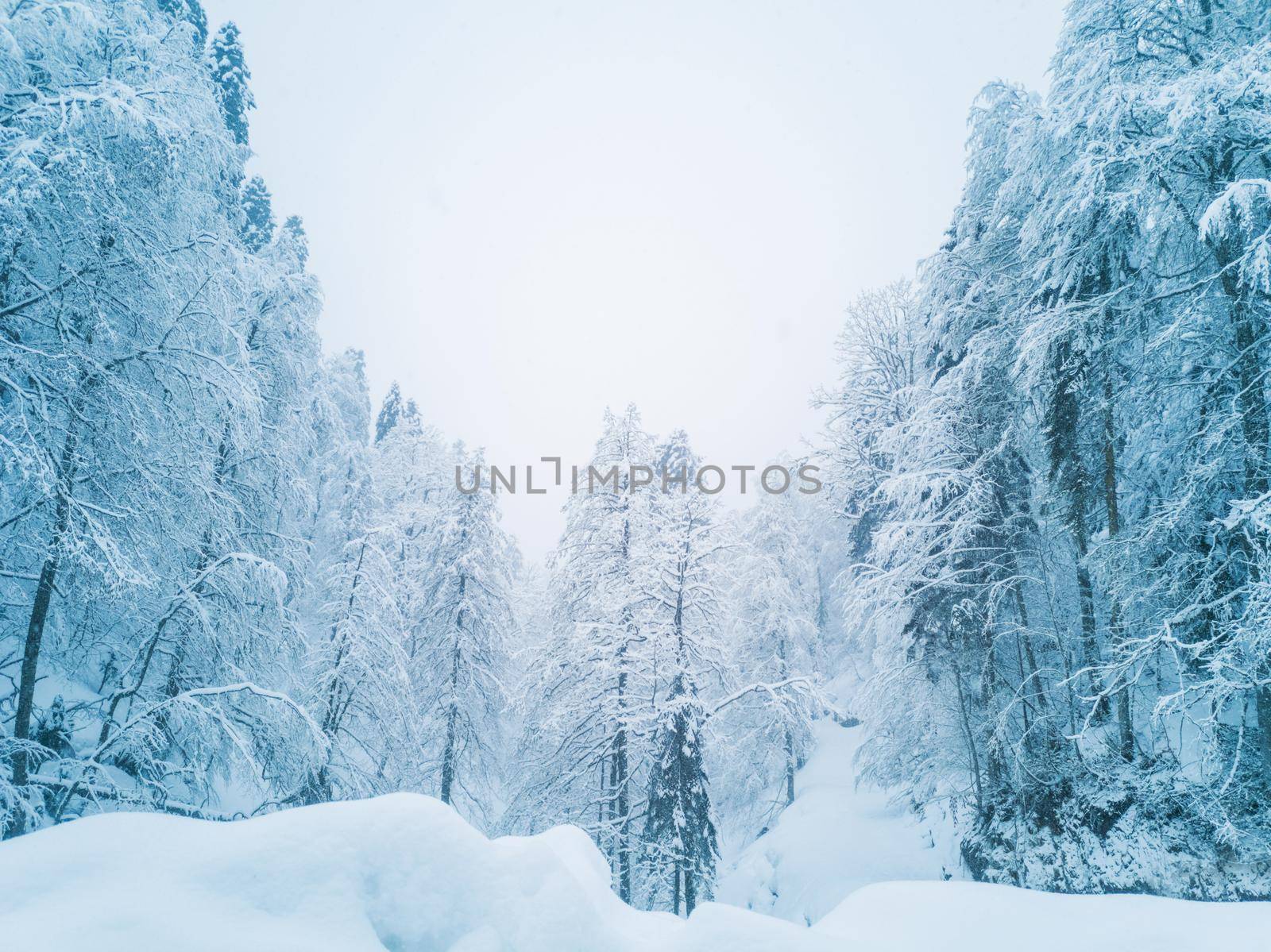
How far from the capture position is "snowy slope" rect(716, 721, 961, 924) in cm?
1341

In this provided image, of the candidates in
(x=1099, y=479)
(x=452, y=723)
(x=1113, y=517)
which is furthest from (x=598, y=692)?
(x=1099, y=479)

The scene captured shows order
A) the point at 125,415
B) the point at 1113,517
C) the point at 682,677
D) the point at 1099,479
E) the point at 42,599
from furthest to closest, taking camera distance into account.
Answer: the point at 682,677 < the point at 1099,479 < the point at 1113,517 < the point at 125,415 < the point at 42,599

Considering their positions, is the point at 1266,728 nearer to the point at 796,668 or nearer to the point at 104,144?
the point at 104,144

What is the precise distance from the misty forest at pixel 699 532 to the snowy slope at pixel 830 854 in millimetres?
224

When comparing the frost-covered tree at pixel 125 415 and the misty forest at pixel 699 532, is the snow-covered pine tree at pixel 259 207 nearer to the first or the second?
the misty forest at pixel 699 532

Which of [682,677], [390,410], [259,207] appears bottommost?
[682,677]

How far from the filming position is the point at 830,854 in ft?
50.5

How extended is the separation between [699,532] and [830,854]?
10244 mm

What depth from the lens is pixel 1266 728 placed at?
6035 mm

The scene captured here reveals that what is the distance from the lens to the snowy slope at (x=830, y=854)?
13414 millimetres

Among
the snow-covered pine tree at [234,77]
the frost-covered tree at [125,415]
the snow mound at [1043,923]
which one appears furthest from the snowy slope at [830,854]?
the snow-covered pine tree at [234,77]

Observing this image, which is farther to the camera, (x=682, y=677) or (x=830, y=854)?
(x=830, y=854)

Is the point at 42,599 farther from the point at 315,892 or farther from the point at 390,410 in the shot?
the point at 390,410

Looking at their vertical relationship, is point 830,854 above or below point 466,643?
below
